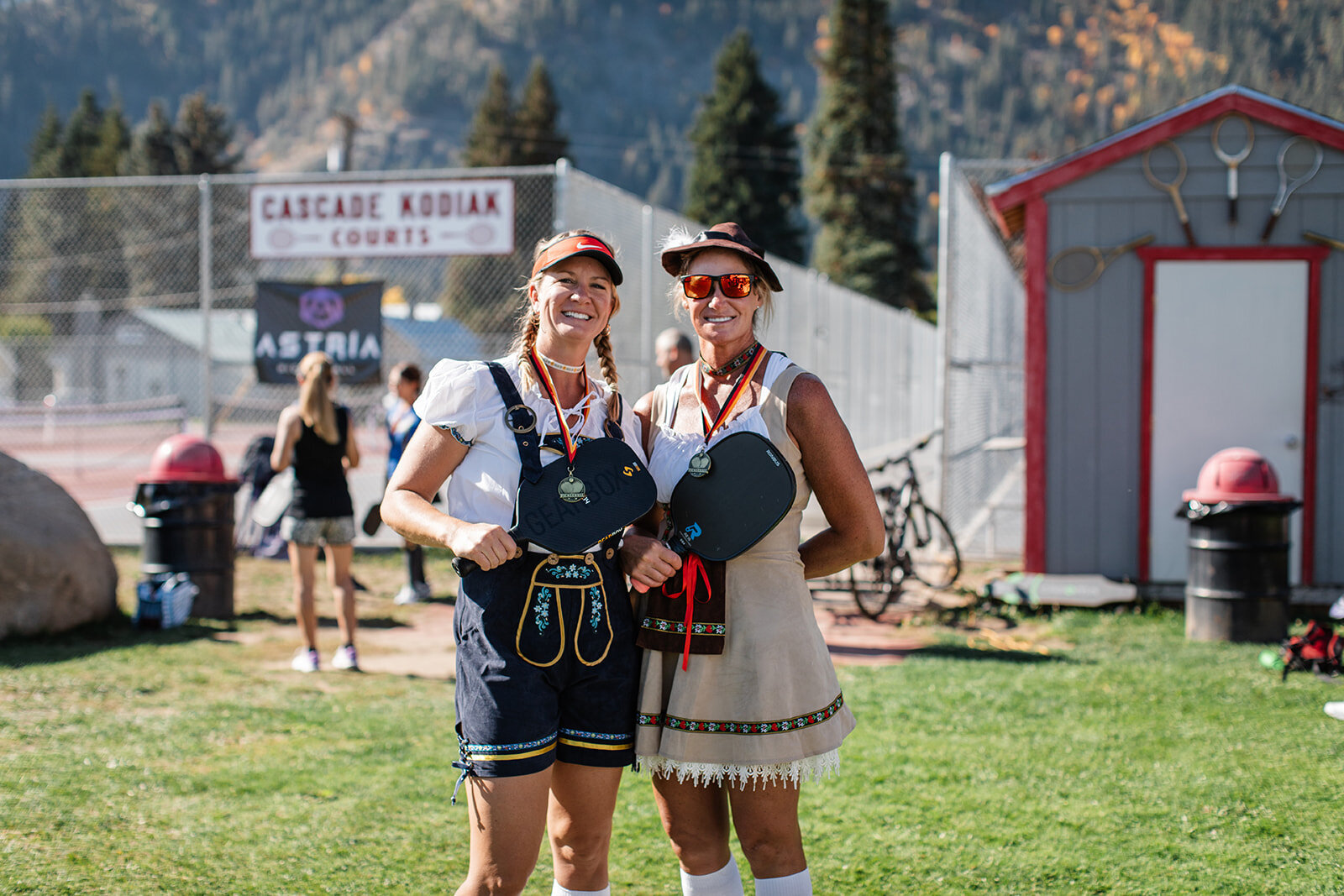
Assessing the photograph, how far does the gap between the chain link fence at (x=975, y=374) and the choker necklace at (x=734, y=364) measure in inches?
228

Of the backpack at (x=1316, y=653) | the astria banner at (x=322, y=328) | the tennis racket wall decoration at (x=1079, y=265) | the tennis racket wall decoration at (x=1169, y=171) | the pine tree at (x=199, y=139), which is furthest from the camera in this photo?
the pine tree at (x=199, y=139)

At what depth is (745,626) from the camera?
99.7 inches

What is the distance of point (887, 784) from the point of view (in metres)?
4.55

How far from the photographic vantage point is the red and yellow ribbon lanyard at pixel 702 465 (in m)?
2.51

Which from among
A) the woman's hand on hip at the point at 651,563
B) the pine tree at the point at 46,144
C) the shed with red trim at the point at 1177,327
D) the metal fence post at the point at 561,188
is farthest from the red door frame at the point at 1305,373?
the pine tree at the point at 46,144

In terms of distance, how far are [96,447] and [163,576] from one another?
23.4m

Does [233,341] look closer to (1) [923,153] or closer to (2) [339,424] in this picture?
(2) [339,424]

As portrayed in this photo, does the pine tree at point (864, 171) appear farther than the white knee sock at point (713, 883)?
Yes

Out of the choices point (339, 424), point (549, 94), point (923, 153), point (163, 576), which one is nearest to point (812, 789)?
point (339, 424)

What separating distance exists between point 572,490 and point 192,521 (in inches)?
246

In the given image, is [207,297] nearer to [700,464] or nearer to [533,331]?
[533,331]

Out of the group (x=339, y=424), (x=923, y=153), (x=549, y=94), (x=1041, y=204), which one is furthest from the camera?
(x=923, y=153)

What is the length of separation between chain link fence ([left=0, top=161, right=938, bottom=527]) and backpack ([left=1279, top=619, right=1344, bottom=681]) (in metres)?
4.25

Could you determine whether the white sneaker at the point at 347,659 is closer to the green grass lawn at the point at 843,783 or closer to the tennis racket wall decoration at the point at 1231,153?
the green grass lawn at the point at 843,783
